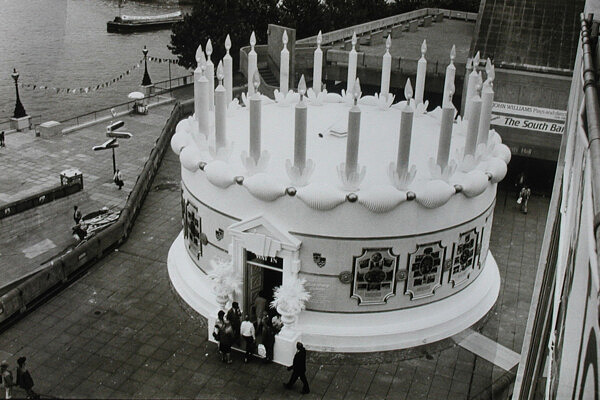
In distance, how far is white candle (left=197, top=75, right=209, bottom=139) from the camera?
2072 cm

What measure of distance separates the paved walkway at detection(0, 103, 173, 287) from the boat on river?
47598 millimetres

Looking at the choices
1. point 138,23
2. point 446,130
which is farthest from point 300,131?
point 138,23

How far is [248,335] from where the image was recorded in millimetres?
17953

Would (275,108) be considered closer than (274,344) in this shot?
No

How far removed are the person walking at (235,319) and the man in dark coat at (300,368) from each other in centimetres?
205

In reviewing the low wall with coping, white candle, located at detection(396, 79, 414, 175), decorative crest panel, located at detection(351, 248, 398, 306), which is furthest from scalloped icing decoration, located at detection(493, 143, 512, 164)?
the low wall with coping

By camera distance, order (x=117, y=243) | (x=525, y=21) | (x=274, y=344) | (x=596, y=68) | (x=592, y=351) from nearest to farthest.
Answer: (x=592, y=351), (x=596, y=68), (x=274, y=344), (x=117, y=243), (x=525, y=21)

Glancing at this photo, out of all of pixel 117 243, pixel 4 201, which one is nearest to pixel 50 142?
pixel 4 201

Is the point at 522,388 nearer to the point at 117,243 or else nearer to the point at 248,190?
the point at 248,190

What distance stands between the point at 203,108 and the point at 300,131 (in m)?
4.45

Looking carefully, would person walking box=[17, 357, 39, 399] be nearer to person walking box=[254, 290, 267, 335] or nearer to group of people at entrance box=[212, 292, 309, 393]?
group of people at entrance box=[212, 292, 309, 393]

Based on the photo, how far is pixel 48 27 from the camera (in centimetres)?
9100

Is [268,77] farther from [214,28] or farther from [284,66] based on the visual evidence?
[284,66]

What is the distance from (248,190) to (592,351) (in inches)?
549
